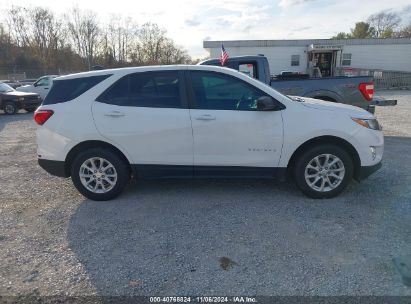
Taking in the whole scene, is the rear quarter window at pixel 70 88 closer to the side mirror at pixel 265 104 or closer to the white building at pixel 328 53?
the side mirror at pixel 265 104

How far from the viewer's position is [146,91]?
4.26 meters

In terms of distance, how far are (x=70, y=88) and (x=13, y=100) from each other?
13.0 m

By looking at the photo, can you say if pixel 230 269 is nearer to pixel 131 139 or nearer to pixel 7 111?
pixel 131 139

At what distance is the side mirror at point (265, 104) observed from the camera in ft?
13.0

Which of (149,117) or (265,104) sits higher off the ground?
(265,104)

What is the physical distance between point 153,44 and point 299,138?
181ft

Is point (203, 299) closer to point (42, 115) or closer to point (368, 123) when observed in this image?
point (368, 123)

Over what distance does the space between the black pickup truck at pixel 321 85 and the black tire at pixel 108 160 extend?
3.91m

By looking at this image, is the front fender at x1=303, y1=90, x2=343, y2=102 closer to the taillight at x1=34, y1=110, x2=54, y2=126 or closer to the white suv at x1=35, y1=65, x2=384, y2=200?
the white suv at x1=35, y1=65, x2=384, y2=200

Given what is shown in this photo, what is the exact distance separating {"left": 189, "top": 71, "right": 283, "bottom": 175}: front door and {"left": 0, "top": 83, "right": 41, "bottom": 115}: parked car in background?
46.0 feet

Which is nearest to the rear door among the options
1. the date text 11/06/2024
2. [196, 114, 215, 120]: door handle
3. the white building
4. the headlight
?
[196, 114, 215, 120]: door handle

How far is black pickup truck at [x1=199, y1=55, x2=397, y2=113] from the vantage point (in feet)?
23.2

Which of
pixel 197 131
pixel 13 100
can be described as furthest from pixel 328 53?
pixel 197 131

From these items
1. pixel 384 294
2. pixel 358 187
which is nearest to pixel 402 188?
pixel 358 187
